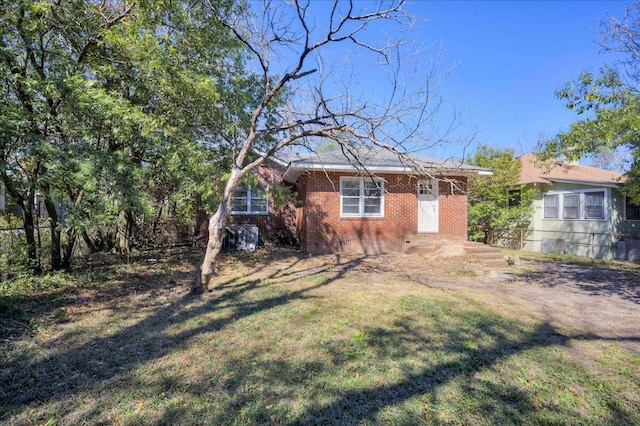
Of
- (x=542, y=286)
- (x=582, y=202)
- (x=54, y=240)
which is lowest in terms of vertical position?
(x=542, y=286)

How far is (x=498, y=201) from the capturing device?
52.1 ft

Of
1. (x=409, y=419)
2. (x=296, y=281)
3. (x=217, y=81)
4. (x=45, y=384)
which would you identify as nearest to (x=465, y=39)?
(x=217, y=81)

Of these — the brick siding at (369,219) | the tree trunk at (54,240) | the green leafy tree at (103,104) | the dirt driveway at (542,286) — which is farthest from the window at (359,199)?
the tree trunk at (54,240)

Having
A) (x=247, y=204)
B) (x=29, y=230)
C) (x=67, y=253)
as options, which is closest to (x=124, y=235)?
(x=67, y=253)

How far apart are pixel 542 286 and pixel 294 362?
6.59 m

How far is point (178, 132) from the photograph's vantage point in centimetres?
745

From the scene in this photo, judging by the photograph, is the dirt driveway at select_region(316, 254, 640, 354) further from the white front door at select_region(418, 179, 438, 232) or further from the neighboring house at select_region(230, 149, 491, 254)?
the white front door at select_region(418, 179, 438, 232)

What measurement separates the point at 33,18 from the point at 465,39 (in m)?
8.83

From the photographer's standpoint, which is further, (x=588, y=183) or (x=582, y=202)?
(x=582, y=202)

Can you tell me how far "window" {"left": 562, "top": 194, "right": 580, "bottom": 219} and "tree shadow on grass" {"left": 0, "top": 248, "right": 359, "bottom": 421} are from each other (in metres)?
14.2

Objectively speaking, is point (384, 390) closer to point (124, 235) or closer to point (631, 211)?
point (124, 235)

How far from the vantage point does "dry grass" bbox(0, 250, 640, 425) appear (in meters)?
2.86

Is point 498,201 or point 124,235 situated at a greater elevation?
point 498,201

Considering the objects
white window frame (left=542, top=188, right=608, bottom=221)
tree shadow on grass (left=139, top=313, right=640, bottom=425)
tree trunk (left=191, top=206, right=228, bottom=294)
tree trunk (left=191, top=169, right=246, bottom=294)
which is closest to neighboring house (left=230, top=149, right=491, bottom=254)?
tree trunk (left=191, top=169, right=246, bottom=294)
